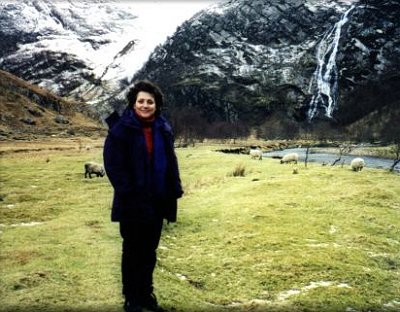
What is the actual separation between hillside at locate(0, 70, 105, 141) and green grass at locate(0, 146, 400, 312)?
7364 centimetres

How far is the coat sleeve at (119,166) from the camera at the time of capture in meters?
8.71

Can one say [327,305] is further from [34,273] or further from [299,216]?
[299,216]

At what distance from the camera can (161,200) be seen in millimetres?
9141

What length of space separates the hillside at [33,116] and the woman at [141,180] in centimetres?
8456

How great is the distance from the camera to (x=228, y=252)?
14.8m

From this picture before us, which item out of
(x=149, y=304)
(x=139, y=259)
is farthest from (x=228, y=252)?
(x=139, y=259)

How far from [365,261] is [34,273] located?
29.1ft

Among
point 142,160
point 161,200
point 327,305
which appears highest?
point 142,160

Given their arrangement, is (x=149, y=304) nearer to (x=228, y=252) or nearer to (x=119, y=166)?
(x=119, y=166)

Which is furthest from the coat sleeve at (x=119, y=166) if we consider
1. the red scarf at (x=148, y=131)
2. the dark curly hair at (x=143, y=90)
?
the dark curly hair at (x=143, y=90)

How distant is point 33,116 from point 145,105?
4852 inches

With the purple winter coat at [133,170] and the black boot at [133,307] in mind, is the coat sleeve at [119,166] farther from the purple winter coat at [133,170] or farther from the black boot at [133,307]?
the black boot at [133,307]

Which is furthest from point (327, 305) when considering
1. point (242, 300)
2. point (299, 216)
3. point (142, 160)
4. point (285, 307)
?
point (299, 216)

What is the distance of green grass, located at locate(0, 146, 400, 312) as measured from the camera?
1096 centimetres
